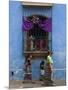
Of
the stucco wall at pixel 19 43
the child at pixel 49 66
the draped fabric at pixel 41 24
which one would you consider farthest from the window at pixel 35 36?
the child at pixel 49 66

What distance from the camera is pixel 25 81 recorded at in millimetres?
5387

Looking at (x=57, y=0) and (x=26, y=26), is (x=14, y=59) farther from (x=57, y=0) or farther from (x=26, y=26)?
(x=57, y=0)

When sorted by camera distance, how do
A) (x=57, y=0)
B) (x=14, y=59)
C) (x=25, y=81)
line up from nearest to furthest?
1. (x=57, y=0)
2. (x=14, y=59)
3. (x=25, y=81)

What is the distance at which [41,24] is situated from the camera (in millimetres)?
6027

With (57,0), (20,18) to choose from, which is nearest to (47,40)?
(20,18)

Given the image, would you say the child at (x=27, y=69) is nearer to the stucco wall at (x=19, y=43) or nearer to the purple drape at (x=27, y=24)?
the stucco wall at (x=19, y=43)

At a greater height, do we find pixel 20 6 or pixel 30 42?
pixel 20 6

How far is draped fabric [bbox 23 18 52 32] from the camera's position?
5.68 metres

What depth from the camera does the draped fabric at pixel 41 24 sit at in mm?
5684

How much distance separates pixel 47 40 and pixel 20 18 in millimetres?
745

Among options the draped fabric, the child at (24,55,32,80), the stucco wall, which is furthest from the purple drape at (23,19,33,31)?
the child at (24,55,32,80)

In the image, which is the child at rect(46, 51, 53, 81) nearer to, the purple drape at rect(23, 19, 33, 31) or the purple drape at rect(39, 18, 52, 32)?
the purple drape at rect(39, 18, 52, 32)

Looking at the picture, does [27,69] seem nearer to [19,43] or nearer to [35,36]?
[19,43]

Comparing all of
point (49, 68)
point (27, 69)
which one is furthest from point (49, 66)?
point (27, 69)
